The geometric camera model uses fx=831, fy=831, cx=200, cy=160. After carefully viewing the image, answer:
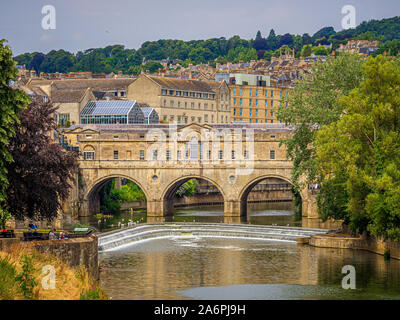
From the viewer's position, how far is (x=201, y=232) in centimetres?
6888

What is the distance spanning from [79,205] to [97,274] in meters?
42.0

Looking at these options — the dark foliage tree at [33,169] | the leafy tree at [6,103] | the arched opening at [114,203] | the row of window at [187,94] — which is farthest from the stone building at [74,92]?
the leafy tree at [6,103]

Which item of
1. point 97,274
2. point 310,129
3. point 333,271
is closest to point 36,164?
point 97,274

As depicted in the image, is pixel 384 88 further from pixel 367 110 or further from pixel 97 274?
pixel 97 274

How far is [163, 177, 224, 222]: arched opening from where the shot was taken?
84.9m

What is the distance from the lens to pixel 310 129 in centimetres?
6462

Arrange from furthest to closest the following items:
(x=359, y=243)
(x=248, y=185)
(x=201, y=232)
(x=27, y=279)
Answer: (x=248, y=185), (x=201, y=232), (x=359, y=243), (x=27, y=279)

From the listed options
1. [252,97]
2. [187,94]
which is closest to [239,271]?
[187,94]

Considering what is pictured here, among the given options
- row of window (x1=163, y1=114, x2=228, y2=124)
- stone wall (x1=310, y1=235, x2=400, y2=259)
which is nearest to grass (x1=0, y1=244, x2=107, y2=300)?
stone wall (x1=310, y1=235, x2=400, y2=259)

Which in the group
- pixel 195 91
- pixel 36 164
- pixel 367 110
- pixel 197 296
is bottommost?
pixel 197 296

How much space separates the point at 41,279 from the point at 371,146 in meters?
27.4

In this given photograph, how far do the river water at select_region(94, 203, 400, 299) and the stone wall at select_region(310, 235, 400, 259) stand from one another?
2.40ft

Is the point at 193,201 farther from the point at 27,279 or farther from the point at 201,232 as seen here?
the point at 27,279

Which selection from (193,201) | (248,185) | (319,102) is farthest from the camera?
(193,201)
